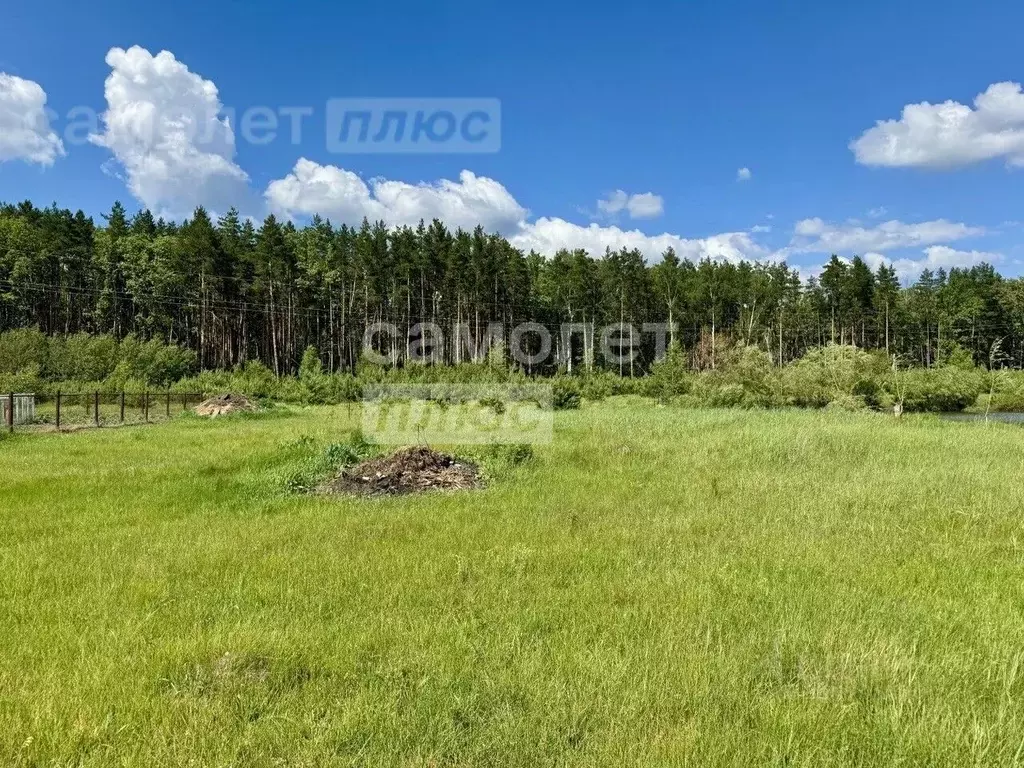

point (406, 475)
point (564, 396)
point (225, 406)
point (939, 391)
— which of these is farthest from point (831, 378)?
point (225, 406)

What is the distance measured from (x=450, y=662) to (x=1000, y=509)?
8.18 meters

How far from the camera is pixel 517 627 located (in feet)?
14.1

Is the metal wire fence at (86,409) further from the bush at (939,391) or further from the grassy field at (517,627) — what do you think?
the bush at (939,391)

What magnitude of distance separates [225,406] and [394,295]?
95.1ft

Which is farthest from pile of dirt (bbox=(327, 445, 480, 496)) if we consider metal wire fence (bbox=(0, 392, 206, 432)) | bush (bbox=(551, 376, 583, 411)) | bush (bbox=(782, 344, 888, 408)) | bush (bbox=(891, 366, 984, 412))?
bush (bbox=(891, 366, 984, 412))

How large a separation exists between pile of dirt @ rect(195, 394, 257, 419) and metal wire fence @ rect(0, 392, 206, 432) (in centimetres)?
120

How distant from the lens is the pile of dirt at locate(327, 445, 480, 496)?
9.96 meters

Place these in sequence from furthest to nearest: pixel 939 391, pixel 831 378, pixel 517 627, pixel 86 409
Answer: pixel 939 391, pixel 831 378, pixel 86 409, pixel 517 627

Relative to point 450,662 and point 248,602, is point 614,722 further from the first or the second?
point 248,602

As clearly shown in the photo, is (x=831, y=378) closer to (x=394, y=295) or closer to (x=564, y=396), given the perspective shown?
(x=564, y=396)

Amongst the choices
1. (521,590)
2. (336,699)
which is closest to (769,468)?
(521,590)

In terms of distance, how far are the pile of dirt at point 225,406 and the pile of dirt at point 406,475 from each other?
58.9 feet

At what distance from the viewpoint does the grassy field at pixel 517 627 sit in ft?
9.78

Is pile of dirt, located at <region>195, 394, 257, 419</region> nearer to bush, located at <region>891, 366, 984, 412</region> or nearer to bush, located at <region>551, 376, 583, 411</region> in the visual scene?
bush, located at <region>551, 376, 583, 411</region>
